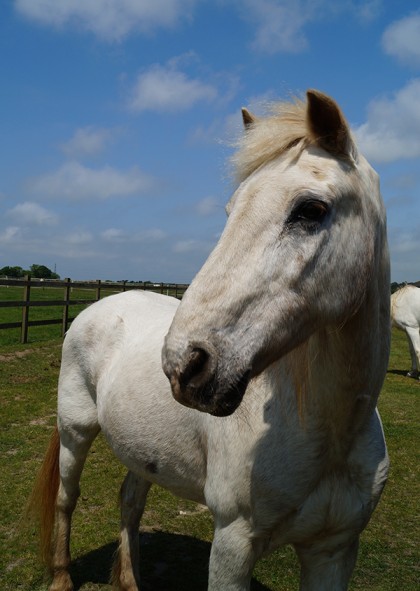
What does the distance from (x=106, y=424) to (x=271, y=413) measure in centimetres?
129

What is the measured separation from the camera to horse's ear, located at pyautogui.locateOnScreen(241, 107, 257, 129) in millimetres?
2135

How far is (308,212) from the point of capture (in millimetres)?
1667

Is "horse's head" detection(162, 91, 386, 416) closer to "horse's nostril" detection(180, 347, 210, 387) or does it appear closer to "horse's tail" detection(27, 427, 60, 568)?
"horse's nostril" detection(180, 347, 210, 387)

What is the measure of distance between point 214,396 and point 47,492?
258 cm

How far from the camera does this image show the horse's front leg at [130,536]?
332cm

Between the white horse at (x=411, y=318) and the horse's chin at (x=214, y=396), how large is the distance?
12.0 metres

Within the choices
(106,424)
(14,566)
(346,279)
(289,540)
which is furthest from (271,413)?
(14,566)

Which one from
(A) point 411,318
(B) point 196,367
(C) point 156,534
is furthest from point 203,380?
(A) point 411,318

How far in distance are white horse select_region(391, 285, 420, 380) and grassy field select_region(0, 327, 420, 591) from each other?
602cm

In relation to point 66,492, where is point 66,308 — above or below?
above

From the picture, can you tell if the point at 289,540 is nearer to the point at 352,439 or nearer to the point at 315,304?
the point at 352,439

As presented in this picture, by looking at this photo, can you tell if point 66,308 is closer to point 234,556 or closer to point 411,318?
point 411,318

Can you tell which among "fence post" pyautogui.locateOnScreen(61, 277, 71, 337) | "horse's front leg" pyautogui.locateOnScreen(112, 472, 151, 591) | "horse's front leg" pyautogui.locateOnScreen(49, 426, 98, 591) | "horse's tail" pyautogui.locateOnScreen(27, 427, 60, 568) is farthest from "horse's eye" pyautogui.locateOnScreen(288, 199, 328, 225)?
"fence post" pyautogui.locateOnScreen(61, 277, 71, 337)

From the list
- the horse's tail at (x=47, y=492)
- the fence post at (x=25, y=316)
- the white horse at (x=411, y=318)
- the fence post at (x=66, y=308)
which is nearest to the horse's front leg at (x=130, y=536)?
the horse's tail at (x=47, y=492)
